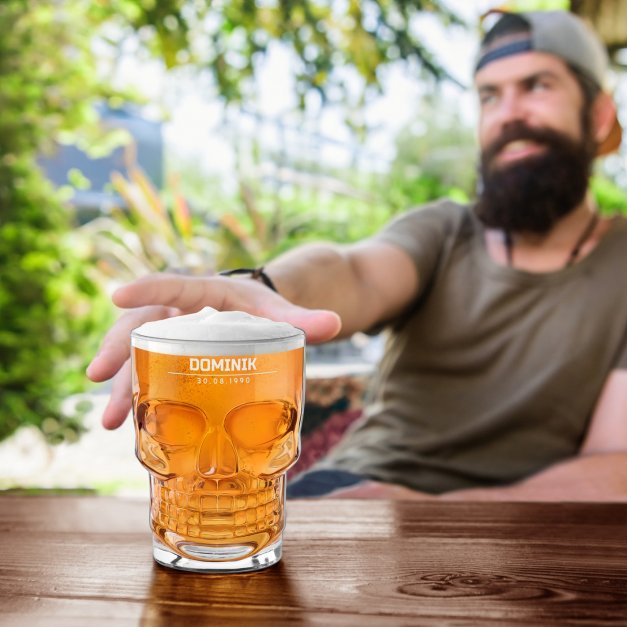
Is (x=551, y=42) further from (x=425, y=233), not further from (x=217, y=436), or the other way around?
(x=217, y=436)

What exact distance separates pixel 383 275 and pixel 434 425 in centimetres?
35

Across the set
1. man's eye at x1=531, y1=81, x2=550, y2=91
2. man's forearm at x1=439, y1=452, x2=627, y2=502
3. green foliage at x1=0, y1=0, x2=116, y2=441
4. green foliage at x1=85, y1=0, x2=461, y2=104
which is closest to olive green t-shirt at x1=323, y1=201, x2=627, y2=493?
man's forearm at x1=439, y1=452, x2=627, y2=502

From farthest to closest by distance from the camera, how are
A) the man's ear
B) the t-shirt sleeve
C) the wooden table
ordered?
the man's ear
the t-shirt sleeve
the wooden table

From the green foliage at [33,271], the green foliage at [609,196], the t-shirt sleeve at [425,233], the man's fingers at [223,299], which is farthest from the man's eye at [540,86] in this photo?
the green foliage at [609,196]

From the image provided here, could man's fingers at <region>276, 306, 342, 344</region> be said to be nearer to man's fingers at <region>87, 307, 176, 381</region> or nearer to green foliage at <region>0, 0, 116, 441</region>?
man's fingers at <region>87, 307, 176, 381</region>

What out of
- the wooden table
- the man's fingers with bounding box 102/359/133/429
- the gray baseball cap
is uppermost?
the gray baseball cap

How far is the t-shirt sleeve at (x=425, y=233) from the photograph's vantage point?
1.82 m

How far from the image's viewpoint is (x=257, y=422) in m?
0.69

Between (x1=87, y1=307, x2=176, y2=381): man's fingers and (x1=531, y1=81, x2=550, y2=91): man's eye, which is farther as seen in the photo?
(x1=531, y1=81, x2=550, y2=91): man's eye

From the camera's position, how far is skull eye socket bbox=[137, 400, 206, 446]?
68cm

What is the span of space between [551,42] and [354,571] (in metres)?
1.53

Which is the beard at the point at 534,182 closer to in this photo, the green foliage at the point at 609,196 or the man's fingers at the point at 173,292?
the man's fingers at the point at 173,292

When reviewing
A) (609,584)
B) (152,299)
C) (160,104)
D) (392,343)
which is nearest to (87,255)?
(160,104)

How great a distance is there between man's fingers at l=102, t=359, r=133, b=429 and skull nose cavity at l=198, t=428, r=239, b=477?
0.19 m
